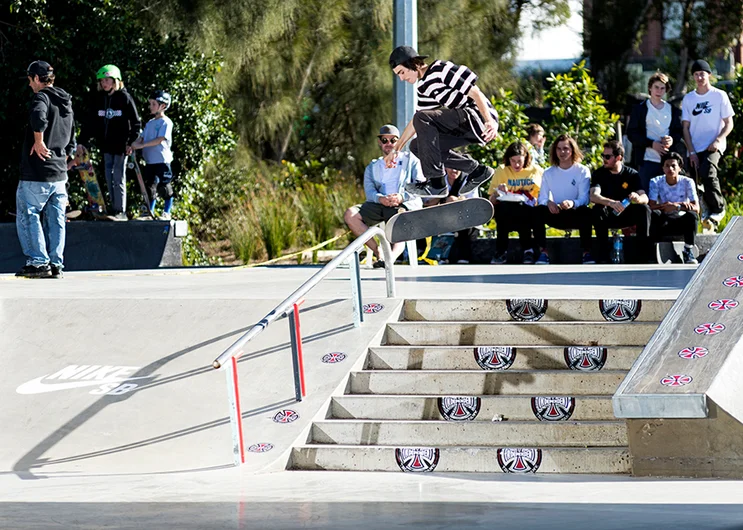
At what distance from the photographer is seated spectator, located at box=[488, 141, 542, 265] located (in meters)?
11.6

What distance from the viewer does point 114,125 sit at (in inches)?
508

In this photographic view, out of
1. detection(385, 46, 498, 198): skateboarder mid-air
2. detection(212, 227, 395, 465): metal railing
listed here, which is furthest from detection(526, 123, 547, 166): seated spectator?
detection(212, 227, 395, 465): metal railing

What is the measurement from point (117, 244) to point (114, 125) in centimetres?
143

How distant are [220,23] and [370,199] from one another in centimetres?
660

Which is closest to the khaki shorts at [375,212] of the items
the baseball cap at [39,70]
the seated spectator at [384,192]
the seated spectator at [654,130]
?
the seated spectator at [384,192]

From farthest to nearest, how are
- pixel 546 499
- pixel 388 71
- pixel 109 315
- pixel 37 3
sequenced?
pixel 388 71
pixel 37 3
pixel 109 315
pixel 546 499

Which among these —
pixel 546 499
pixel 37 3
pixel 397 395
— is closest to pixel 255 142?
pixel 37 3

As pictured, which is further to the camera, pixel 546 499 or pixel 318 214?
pixel 318 214

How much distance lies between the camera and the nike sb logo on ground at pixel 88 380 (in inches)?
284

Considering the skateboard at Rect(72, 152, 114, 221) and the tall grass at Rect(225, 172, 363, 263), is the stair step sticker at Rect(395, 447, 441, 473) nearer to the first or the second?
the skateboard at Rect(72, 152, 114, 221)

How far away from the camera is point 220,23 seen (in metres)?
16.7

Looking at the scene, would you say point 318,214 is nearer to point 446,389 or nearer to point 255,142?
point 255,142

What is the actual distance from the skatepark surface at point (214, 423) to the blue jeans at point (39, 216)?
1.54 ft

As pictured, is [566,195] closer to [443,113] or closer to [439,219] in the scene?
[439,219]
